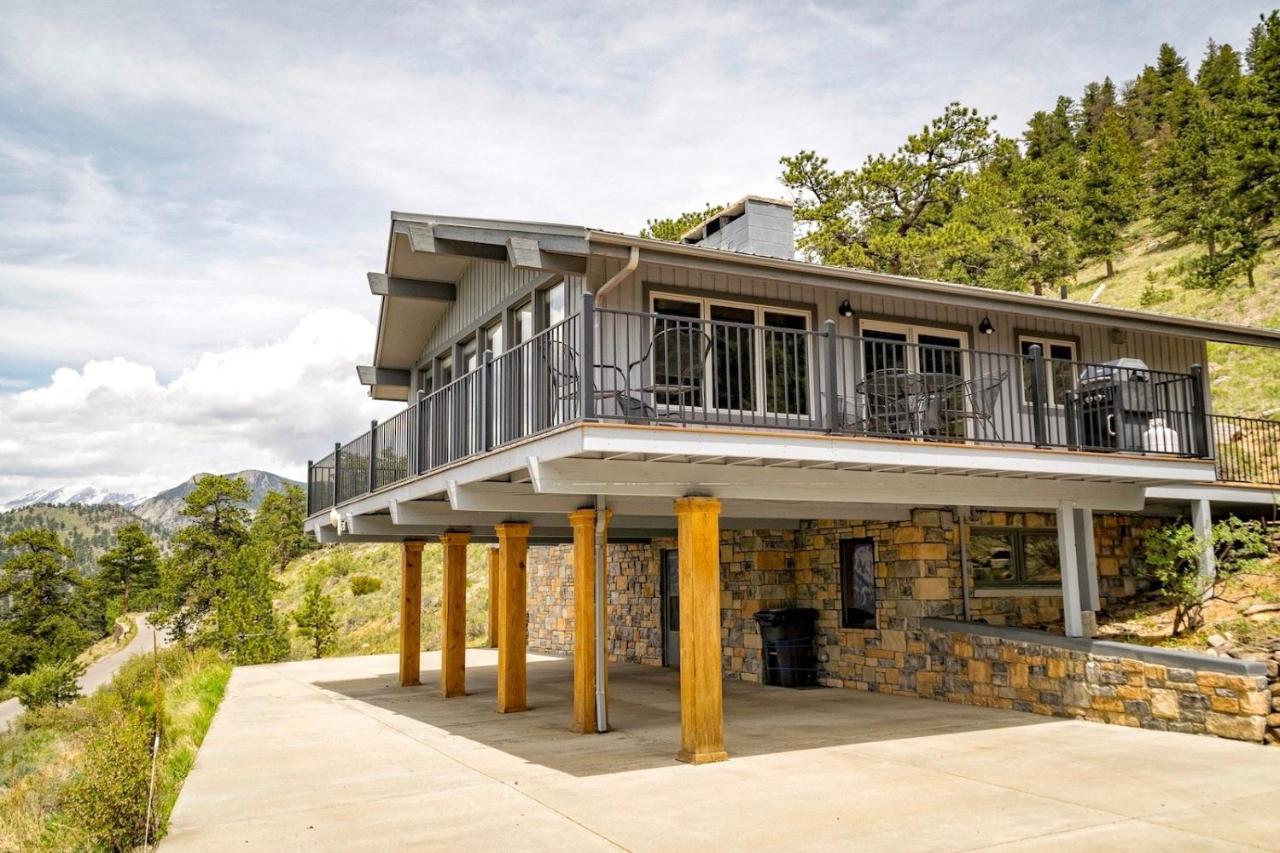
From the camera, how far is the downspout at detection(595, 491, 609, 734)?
10.6 metres

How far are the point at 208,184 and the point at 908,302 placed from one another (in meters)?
19.4

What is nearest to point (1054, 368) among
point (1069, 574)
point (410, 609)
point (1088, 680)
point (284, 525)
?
point (1069, 574)

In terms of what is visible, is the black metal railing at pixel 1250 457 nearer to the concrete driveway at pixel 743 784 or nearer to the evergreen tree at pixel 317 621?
the concrete driveway at pixel 743 784

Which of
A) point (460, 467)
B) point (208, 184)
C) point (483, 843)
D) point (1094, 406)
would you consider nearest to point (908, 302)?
point (1094, 406)

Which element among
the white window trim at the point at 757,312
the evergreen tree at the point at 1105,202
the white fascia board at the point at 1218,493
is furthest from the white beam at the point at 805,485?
the evergreen tree at the point at 1105,202

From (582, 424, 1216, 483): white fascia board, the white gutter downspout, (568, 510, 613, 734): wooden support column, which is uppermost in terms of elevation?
the white gutter downspout

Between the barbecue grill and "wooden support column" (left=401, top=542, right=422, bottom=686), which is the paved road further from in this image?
the barbecue grill

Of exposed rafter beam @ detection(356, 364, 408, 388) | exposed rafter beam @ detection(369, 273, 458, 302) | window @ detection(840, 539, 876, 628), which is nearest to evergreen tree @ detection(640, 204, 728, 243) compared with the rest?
exposed rafter beam @ detection(356, 364, 408, 388)

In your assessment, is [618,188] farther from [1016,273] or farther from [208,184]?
[1016,273]

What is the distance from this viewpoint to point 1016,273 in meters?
36.2

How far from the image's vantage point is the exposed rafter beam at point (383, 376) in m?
18.0

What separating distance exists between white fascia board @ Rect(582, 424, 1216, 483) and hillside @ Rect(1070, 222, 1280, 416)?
12842mm

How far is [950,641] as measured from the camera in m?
12.5

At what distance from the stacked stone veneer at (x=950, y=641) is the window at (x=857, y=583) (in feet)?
0.40
